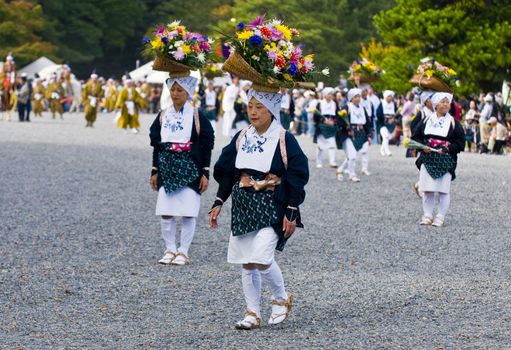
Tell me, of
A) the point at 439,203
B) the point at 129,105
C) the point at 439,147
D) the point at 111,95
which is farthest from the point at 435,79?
the point at 111,95

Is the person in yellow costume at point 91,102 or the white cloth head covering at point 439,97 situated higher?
the white cloth head covering at point 439,97

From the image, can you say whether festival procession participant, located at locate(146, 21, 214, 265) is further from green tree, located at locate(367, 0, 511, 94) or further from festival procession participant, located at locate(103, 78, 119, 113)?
festival procession participant, located at locate(103, 78, 119, 113)

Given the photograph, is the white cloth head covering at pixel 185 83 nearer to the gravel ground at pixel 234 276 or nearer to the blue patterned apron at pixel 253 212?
the gravel ground at pixel 234 276

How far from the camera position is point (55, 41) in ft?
227

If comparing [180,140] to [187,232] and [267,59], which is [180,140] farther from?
[267,59]

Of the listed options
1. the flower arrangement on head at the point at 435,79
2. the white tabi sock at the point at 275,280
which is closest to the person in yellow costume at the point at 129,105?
the flower arrangement on head at the point at 435,79

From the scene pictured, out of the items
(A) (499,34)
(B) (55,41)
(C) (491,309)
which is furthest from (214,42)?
(B) (55,41)

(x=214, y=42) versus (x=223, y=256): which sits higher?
(x=214, y=42)

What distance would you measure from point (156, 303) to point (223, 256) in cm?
263

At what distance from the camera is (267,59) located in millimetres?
7594

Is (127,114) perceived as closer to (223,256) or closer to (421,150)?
(421,150)

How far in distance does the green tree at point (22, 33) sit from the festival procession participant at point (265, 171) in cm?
5702

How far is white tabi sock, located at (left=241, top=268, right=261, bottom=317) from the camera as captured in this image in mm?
7645

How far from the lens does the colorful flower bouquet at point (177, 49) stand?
33.9 feet
